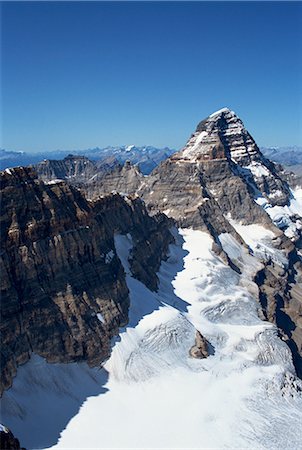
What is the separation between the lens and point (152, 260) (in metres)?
97.5

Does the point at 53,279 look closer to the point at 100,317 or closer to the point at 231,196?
the point at 100,317

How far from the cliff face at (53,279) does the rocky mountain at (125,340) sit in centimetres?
16

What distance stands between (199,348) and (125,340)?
10.9 meters

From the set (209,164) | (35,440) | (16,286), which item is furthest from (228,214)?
(35,440)

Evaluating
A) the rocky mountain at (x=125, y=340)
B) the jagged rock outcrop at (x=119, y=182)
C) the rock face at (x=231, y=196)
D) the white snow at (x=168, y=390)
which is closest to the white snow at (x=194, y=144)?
the rock face at (x=231, y=196)

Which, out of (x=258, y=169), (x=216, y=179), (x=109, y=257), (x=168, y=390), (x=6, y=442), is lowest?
(x=168, y=390)

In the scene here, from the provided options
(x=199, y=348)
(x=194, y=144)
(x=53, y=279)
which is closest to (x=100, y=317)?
(x=53, y=279)

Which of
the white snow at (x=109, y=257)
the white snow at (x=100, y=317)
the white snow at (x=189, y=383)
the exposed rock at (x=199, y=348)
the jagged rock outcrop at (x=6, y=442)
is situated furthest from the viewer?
the white snow at (x=109, y=257)

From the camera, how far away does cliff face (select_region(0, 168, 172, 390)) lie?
2281 inches

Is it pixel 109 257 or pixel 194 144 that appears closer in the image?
pixel 109 257

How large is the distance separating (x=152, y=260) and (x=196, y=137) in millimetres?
94823

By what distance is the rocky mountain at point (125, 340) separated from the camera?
54.4 metres

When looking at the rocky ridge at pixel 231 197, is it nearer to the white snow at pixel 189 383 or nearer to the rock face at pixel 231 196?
the rock face at pixel 231 196

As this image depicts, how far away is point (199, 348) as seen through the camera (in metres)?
70.6
